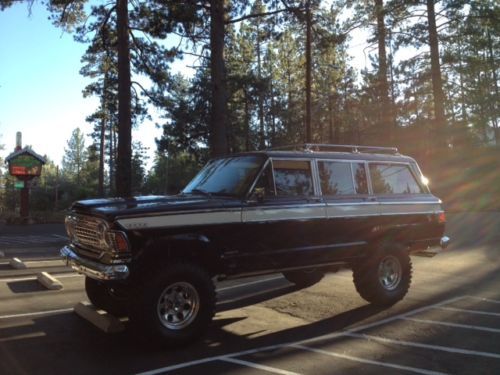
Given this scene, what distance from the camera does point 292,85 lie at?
6644 cm

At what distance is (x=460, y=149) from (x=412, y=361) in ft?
115

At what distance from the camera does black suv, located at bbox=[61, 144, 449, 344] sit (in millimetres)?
5895

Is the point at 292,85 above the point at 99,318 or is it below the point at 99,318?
above

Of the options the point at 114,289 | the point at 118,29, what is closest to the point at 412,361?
the point at 114,289

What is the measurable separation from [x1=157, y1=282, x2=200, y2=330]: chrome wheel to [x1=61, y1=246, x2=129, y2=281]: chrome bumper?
56 centimetres

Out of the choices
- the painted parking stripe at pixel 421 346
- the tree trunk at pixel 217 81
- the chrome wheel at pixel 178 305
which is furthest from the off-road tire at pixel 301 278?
the tree trunk at pixel 217 81

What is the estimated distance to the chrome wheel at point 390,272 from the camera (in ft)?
27.6

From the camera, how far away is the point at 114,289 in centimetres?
605

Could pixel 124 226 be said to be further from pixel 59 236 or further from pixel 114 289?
pixel 59 236

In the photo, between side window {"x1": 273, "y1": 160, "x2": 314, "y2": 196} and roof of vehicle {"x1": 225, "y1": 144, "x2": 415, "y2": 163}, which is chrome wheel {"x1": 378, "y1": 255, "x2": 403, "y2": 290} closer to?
roof of vehicle {"x1": 225, "y1": 144, "x2": 415, "y2": 163}

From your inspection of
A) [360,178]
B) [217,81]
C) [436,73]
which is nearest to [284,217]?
[360,178]

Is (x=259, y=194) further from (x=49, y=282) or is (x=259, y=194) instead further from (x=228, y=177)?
(x=49, y=282)

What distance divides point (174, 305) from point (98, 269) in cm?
98

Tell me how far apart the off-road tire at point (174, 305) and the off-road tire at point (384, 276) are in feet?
9.47
